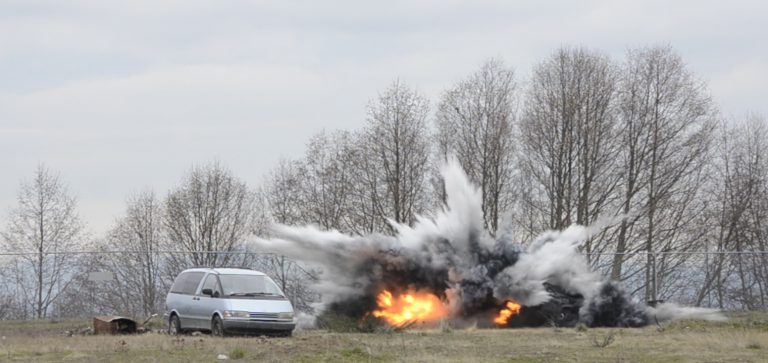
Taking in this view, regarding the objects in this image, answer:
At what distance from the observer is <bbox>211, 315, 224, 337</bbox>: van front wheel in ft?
89.2

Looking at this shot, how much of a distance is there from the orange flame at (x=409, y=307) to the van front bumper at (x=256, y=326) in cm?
567

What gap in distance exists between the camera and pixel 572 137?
57.7 metres

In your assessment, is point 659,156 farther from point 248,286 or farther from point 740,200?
point 248,286

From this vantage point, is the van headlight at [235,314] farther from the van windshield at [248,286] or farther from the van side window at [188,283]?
the van side window at [188,283]

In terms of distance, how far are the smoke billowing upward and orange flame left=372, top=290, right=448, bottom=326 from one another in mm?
71

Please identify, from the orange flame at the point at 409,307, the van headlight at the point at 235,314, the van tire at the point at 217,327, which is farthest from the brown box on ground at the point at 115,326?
the orange flame at the point at 409,307

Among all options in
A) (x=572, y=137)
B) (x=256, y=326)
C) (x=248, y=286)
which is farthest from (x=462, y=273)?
(x=572, y=137)

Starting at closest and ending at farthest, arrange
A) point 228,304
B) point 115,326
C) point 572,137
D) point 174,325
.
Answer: point 228,304, point 174,325, point 115,326, point 572,137

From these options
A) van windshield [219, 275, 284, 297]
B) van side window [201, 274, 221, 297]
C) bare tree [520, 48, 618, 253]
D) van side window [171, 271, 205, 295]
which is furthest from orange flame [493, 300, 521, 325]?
bare tree [520, 48, 618, 253]

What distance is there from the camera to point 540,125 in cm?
5794

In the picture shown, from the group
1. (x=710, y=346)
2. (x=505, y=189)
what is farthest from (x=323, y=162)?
(x=710, y=346)

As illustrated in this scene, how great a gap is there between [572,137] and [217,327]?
3417cm

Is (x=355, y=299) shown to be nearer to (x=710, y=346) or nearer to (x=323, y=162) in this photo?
(x=710, y=346)

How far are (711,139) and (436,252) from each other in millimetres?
29219
